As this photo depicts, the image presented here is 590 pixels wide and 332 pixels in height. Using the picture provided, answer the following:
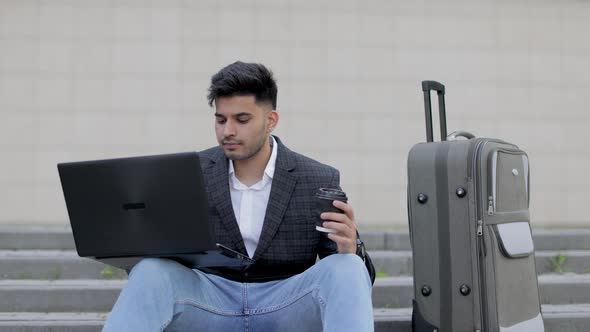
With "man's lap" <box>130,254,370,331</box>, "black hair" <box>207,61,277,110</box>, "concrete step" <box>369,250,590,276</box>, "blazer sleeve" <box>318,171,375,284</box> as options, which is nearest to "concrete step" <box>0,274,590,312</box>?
"concrete step" <box>369,250,590,276</box>

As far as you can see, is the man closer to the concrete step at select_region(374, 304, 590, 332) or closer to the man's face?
the man's face

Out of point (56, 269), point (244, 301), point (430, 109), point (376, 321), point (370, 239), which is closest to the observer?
point (244, 301)

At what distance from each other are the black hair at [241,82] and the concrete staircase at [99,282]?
1.24 meters

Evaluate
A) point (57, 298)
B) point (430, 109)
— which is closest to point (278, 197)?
point (430, 109)

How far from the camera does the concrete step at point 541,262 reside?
4.36 metres

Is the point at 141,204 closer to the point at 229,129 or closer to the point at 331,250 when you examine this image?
the point at 229,129

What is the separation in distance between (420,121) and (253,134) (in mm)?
2712

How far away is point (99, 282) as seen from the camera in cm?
402

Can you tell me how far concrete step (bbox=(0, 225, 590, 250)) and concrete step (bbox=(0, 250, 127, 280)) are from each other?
1.13 feet

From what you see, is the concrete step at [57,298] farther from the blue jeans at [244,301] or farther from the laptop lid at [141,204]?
the laptop lid at [141,204]

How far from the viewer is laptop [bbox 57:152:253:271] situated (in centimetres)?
226

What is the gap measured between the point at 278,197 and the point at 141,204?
21.8 inches

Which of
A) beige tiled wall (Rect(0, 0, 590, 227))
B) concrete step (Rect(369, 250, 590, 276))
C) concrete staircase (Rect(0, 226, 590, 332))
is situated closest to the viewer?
concrete staircase (Rect(0, 226, 590, 332))

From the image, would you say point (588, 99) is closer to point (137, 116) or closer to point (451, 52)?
point (451, 52)
